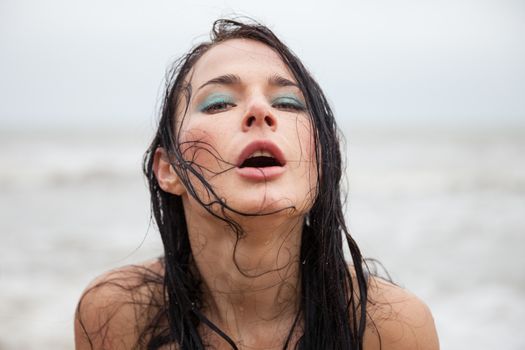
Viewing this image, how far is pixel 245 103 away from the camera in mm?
2309

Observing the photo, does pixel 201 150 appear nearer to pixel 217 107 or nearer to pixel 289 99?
pixel 217 107

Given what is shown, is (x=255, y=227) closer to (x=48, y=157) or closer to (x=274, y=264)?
(x=274, y=264)

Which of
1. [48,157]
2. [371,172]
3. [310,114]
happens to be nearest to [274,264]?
[310,114]

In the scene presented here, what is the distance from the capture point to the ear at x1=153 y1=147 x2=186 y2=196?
2.50 meters

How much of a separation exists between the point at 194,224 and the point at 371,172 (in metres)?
17.1

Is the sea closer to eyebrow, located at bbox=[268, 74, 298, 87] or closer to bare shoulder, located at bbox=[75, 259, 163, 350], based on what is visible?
eyebrow, located at bbox=[268, 74, 298, 87]

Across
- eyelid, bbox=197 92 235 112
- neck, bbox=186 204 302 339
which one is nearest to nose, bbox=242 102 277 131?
eyelid, bbox=197 92 235 112

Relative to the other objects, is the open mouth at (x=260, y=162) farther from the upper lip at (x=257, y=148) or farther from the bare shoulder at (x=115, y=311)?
the bare shoulder at (x=115, y=311)

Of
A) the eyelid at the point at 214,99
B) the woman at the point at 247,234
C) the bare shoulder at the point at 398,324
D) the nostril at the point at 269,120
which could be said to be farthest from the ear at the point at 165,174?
the bare shoulder at the point at 398,324

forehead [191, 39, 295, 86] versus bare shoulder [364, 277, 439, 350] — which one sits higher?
forehead [191, 39, 295, 86]

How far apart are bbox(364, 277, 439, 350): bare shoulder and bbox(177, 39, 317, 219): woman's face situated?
0.63 m

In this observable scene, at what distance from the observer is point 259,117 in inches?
84.3

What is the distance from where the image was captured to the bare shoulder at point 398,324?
97.0 inches

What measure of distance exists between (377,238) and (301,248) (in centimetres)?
601
